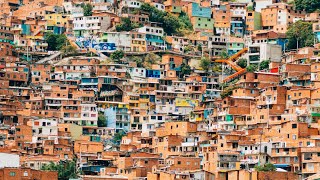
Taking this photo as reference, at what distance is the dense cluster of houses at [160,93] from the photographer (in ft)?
208

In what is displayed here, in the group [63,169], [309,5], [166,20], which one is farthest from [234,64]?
[63,169]

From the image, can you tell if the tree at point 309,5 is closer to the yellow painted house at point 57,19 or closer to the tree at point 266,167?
the yellow painted house at point 57,19

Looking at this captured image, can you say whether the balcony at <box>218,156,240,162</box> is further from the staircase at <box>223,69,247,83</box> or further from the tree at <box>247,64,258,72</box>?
the tree at <box>247,64,258,72</box>

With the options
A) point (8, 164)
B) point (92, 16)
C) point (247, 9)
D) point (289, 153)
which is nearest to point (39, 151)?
point (8, 164)

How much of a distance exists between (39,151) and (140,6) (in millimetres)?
20152

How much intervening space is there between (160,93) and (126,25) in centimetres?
862

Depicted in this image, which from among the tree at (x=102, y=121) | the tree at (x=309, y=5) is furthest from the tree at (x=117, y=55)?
the tree at (x=309, y=5)

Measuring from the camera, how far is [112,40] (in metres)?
82.3

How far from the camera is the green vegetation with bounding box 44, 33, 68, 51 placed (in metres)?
83.6

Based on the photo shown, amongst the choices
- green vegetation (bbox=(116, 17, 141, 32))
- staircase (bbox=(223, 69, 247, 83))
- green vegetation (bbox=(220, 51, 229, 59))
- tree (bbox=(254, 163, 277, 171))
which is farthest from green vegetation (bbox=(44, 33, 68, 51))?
tree (bbox=(254, 163, 277, 171))

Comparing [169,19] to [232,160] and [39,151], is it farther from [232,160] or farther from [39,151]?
[232,160]

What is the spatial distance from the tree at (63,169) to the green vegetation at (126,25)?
1979 cm

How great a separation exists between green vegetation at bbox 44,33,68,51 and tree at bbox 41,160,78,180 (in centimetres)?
1942

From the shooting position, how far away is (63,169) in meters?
63.9
